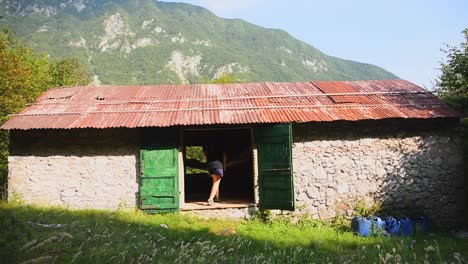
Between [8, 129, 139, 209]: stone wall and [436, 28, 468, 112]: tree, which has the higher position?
[436, 28, 468, 112]: tree

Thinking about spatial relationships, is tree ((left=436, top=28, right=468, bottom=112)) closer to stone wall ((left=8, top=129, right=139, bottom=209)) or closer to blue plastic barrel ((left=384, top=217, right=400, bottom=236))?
blue plastic barrel ((left=384, top=217, right=400, bottom=236))

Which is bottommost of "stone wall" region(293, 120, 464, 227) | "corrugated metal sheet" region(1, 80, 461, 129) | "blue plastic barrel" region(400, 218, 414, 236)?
"blue plastic barrel" region(400, 218, 414, 236)

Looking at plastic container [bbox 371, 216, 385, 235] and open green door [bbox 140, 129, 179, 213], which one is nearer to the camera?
plastic container [bbox 371, 216, 385, 235]

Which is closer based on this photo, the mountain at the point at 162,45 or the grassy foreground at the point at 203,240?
the grassy foreground at the point at 203,240

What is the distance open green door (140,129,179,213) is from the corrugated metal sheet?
486 millimetres

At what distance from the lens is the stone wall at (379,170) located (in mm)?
9375

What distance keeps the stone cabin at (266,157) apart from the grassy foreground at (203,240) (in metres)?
0.70

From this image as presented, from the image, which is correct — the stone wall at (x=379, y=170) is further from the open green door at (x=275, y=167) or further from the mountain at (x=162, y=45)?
the mountain at (x=162, y=45)

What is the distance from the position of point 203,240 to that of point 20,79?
1712cm

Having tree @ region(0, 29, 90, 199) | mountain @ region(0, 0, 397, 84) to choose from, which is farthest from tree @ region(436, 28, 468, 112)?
mountain @ region(0, 0, 397, 84)

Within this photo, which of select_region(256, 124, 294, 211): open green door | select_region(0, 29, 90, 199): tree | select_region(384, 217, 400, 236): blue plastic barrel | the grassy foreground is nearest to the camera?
the grassy foreground

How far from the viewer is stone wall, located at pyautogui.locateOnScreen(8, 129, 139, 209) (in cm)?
916

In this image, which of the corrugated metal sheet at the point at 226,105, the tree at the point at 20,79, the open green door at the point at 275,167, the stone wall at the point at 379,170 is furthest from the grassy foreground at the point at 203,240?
the tree at the point at 20,79

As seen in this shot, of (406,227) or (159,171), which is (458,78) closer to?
(406,227)
